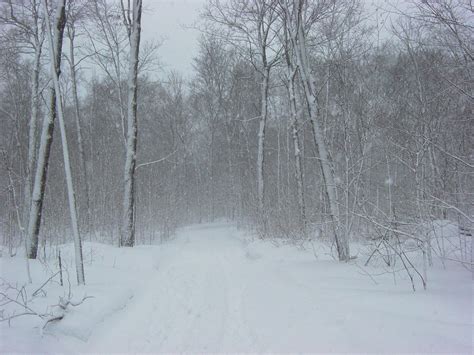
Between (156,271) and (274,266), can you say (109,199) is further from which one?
(274,266)

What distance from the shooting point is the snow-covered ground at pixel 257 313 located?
315cm

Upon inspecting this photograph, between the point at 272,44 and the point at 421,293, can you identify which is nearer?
the point at 421,293

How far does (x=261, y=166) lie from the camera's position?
14.0 meters

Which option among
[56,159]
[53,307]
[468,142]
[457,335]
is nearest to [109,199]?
[56,159]

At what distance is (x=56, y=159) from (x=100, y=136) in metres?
3.92

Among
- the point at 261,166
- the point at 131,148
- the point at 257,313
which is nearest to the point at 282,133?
the point at 261,166

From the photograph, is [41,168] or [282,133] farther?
[282,133]

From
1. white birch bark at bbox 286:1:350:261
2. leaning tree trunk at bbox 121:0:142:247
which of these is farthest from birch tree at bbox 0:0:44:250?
white birch bark at bbox 286:1:350:261

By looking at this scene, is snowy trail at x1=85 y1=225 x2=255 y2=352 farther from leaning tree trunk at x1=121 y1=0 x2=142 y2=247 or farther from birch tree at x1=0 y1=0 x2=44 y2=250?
birch tree at x1=0 y1=0 x2=44 y2=250

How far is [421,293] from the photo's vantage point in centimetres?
390

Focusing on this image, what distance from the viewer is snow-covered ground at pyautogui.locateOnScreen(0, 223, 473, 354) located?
315 centimetres

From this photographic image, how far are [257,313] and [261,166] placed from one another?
9.86 metres

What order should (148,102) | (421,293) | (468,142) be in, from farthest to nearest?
1. (148,102)
2. (468,142)
3. (421,293)

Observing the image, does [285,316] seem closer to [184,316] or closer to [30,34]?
[184,316]
